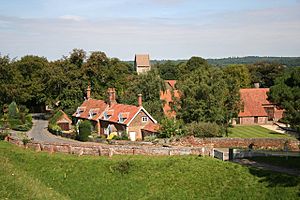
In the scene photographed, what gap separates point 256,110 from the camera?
54.7m

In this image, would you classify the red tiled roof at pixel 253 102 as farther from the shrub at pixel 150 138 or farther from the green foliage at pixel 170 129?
the shrub at pixel 150 138

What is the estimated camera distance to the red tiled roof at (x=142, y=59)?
479 ft

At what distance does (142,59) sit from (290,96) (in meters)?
125

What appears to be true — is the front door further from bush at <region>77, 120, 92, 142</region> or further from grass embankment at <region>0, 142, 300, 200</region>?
grass embankment at <region>0, 142, 300, 200</region>

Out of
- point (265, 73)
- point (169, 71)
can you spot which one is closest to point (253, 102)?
point (265, 73)

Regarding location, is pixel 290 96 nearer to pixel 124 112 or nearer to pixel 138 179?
pixel 138 179

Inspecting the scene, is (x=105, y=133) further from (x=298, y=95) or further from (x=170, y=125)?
(x=298, y=95)

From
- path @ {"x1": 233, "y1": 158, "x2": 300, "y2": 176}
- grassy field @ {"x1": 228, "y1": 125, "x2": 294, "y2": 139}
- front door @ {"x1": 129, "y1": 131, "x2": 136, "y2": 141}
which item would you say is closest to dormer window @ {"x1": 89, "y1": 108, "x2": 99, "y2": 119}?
front door @ {"x1": 129, "y1": 131, "x2": 136, "y2": 141}

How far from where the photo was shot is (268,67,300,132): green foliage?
24.0m

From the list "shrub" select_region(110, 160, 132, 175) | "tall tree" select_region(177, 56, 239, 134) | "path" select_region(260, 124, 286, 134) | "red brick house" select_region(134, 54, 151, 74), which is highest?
"red brick house" select_region(134, 54, 151, 74)

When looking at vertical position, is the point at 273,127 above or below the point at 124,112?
below

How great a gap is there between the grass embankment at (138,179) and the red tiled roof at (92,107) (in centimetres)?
1631

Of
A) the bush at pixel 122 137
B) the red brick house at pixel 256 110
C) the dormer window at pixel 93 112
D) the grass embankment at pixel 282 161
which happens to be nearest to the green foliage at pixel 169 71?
the red brick house at pixel 256 110

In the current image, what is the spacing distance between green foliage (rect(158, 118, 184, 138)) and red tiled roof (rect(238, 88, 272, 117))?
1808 cm
